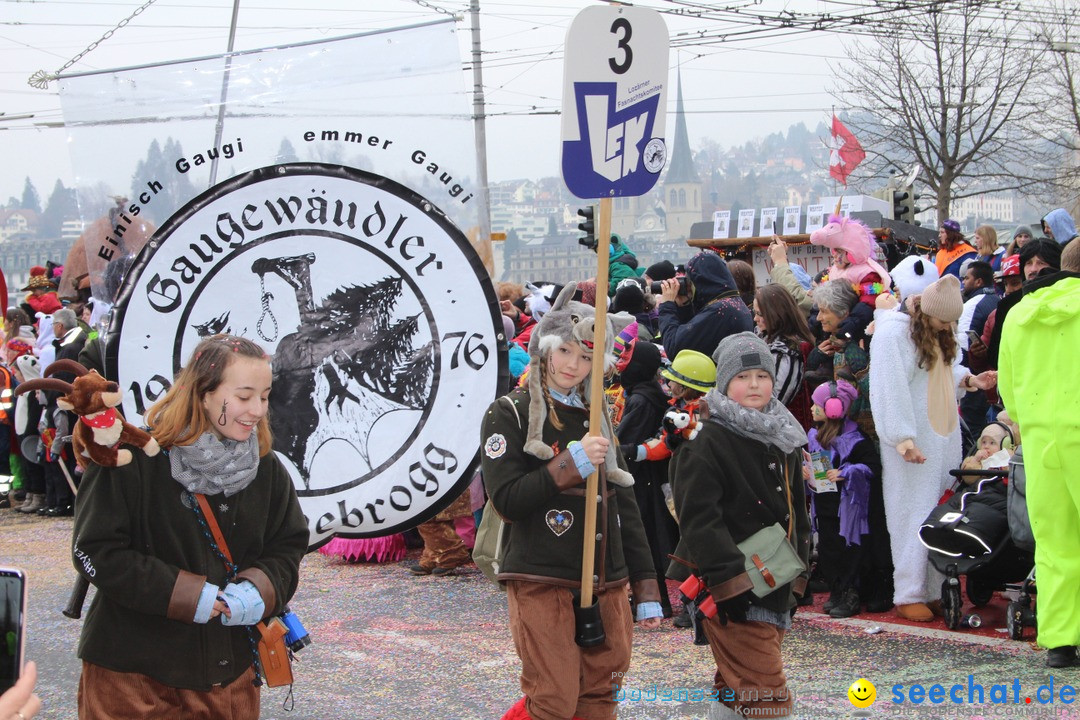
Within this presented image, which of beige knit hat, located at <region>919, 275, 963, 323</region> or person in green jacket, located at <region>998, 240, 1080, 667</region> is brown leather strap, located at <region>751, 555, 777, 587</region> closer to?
person in green jacket, located at <region>998, 240, 1080, 667</region>

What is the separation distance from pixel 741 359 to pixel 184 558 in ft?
7.16

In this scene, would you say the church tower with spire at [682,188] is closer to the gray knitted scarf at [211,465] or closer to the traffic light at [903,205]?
the traffic light at [903,205]

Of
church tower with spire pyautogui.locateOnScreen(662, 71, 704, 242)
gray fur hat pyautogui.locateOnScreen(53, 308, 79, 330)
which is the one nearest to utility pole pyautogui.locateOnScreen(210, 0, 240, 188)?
gray fur hat pyautogui.locateOnScreen(53, 308, 79, 330)

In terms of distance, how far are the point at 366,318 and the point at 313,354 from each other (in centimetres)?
23

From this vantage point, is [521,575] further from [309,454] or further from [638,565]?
[309,454]

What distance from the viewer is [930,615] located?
649 cm

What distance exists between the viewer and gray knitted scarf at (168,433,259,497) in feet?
10.8

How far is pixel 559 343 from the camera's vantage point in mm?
4160

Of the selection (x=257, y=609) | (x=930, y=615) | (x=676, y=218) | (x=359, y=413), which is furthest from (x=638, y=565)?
(x=676, y=218)

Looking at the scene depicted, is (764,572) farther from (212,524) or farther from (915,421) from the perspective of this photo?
(915,421)

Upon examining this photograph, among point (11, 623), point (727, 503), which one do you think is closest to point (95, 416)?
point (11, 623)

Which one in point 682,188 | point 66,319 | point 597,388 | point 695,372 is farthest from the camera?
point 682,188

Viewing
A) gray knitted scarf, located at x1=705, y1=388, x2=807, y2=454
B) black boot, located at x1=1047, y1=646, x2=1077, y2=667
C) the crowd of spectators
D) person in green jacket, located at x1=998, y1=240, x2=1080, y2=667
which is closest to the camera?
gray knitted scarf, located at x1=705, y1=388, x2=807, y2=454

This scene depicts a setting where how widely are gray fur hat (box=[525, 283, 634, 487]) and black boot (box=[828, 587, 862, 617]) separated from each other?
2.90 metres
